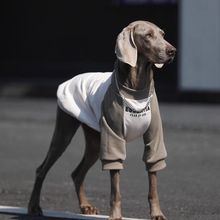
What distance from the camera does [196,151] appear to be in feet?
39.9

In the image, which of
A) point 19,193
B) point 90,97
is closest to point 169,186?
point 19,193

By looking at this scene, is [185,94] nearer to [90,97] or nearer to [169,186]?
[169,186]

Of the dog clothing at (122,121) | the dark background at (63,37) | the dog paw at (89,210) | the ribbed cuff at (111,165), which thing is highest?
the dog clothing at (122,121)

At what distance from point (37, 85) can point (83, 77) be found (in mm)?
11180

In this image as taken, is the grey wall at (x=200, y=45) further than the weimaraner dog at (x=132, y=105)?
Yes

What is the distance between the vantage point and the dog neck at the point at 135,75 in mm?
7227

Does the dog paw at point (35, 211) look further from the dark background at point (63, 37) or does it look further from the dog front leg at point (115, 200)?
the dark background at point (63, 37)

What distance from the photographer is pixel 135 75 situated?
23.7 feet

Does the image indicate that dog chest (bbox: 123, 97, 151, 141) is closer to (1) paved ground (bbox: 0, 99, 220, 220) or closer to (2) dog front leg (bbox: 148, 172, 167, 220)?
(2) dog front leg (bbox: 148, 172, 167, 220)

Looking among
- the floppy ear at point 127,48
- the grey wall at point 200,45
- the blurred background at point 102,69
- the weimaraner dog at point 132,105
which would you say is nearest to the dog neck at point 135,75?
the weimaraner dog at point 132,105

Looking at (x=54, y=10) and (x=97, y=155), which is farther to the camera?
(x=54, y=10)

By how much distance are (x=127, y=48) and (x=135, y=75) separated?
0.24 metres

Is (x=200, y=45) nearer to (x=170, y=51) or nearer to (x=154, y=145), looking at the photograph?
(x=154, y=145)

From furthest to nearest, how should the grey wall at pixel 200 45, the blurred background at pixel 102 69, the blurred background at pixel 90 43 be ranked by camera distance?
the blurred background at pixel 90 43
the grey wall at pixel 200 45
the blurred background at pixel 102 69
